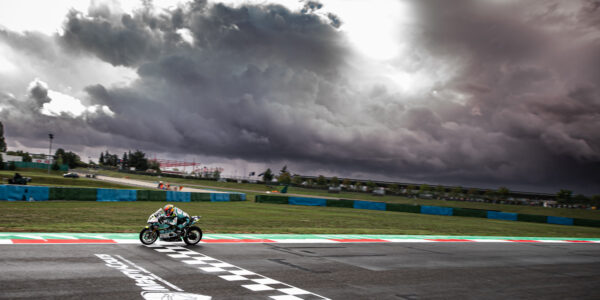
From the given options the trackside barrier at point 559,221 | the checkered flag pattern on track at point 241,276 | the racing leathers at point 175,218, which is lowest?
the trackside barrier at point 559,221

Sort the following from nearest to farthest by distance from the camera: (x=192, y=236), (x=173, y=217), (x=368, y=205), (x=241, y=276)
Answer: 1. (x=241, y=276)
2. (x=173, y=217)
3. (x=192, y=236)
4. (x=368, y=205)

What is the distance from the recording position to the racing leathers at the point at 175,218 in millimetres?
15294

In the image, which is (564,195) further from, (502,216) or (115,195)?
(115,195)

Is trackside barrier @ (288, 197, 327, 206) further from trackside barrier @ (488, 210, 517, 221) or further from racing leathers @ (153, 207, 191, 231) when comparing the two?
racing leathers @ (153, 207, 191, 231)

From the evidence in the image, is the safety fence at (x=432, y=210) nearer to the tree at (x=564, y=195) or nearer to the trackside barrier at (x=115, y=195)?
the trackside barrier at (x=115, y=195)

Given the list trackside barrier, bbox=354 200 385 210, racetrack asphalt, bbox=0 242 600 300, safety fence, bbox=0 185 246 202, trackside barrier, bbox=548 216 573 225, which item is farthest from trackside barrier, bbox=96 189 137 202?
trackside barrier, bbox=548 216 573 225

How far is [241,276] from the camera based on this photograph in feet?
36.2

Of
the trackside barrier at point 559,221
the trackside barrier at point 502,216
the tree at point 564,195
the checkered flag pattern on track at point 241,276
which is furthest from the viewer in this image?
the tree at point 564,195

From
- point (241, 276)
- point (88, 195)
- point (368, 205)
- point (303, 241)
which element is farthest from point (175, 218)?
point (368, 205)

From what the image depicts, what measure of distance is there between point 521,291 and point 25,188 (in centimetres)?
3630

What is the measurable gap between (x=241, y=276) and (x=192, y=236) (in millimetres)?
5391

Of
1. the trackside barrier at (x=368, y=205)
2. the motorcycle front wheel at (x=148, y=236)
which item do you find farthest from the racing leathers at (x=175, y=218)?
the trackside barrier at (x=368, y=205)

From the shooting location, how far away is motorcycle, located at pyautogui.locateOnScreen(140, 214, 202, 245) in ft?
48.8

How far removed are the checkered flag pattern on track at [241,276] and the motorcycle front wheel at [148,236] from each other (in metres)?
0.43
